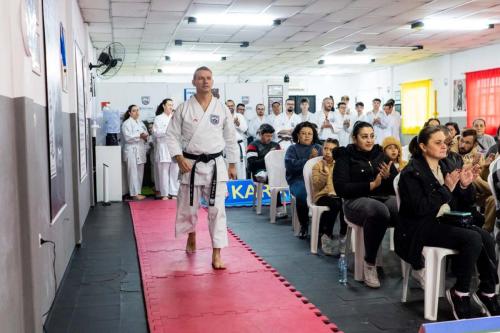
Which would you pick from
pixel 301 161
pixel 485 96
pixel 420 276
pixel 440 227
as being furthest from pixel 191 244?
pixel 485 96

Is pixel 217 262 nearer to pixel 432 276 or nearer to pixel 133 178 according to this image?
pixel 432 276

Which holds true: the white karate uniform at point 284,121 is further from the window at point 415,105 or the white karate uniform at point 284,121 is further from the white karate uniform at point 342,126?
the window at point 415,105

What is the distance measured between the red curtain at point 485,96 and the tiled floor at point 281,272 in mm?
8226

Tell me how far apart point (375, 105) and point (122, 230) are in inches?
284

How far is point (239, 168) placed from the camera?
9.42 m

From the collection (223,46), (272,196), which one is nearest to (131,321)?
(272,196)

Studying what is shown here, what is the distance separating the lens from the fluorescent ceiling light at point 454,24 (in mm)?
9156

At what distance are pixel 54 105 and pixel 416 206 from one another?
2522 mm

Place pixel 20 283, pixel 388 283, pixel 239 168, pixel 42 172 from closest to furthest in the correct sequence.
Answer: pixel 20 283, pixel 42 172, pixel 388 283, pixel 239 168

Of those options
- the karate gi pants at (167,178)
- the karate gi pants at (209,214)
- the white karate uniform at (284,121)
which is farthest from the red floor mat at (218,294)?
the white karate uniform at (284,121)

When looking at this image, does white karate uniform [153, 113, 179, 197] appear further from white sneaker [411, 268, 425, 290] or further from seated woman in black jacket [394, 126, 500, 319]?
seated woman in black jacket [394, 126, 500, 319]

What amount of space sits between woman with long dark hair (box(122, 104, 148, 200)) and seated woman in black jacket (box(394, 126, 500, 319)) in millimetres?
5885

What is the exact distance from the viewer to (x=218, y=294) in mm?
3523

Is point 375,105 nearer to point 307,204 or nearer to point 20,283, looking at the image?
point 307,204
